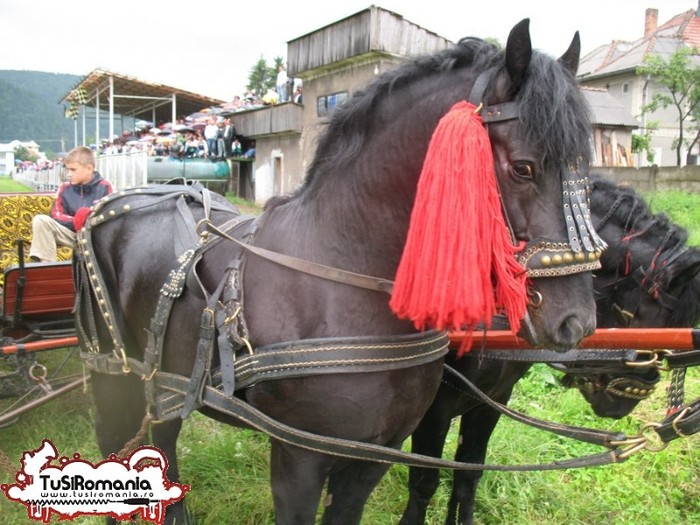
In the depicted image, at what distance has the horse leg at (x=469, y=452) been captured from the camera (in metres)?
2.79

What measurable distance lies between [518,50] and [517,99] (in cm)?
12

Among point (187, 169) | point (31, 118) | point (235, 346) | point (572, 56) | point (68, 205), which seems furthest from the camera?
point (31, 118)

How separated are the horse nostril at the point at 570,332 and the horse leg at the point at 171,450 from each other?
1.95 meters

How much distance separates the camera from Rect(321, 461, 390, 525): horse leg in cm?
197

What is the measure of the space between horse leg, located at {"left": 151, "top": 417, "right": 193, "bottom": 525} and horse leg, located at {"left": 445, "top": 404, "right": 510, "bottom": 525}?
142 cm

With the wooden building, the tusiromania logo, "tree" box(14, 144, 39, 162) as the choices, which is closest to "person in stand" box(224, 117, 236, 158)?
the wooden building

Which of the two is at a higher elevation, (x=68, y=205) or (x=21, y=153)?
(x=21, y=153)

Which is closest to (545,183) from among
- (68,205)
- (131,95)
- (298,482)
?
(298,482)

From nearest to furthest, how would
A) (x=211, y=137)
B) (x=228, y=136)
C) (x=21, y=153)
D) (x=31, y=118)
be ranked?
(x=211, y=137) < (x=228, y=136) < (x=21, y=153) < (x=31, y=118)

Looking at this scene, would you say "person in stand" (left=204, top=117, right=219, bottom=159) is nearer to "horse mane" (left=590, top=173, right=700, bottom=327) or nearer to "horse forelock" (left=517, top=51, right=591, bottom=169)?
"horse mane" (left=590, top=173, right=700, bottom=327)

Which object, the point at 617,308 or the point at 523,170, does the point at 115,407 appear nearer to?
the point at 523,170

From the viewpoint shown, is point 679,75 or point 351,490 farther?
point 679,75

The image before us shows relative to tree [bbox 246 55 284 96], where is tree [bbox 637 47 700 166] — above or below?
below

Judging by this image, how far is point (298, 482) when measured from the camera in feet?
5.83
